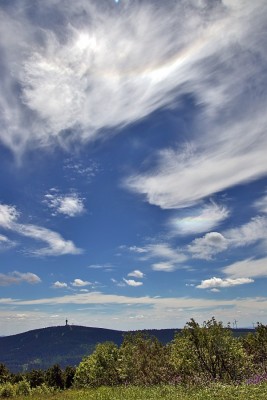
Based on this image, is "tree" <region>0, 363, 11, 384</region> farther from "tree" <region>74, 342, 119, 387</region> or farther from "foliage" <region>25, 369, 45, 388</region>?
"tree" <region>74, 342, 119, 387</region>

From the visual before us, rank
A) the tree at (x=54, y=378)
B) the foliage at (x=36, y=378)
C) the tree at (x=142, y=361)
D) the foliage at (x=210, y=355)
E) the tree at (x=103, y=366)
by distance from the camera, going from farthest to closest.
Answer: the foliage at (x=36, y=378) → the tree at (x=54, y=378) → the tree at (x=103, y=366) → the tree at (x=142, y=361) → the foliage at (x=210, y=355)

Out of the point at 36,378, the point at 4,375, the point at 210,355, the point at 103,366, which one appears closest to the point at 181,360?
the point at 210,355

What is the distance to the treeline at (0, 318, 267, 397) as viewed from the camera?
31.6m

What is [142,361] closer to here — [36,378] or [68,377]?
[68,377]

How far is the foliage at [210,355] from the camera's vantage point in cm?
3142

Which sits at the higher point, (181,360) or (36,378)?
(181,360)

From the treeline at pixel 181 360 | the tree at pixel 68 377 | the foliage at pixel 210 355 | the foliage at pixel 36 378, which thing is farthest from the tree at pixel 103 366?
the foliage at pixel 36 378

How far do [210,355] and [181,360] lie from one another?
8.25 ft

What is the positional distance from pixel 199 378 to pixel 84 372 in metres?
29.1

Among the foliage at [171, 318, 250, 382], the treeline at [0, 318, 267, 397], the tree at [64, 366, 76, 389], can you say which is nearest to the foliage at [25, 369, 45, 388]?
the tree at [64, 366, 76, 389]

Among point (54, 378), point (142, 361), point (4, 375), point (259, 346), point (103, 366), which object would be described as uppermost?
point (259, 346)

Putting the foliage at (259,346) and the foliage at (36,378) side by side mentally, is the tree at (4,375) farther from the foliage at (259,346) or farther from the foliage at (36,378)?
the foliage at (259,346)

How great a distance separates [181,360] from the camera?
106 ft

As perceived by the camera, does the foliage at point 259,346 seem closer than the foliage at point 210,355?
No
